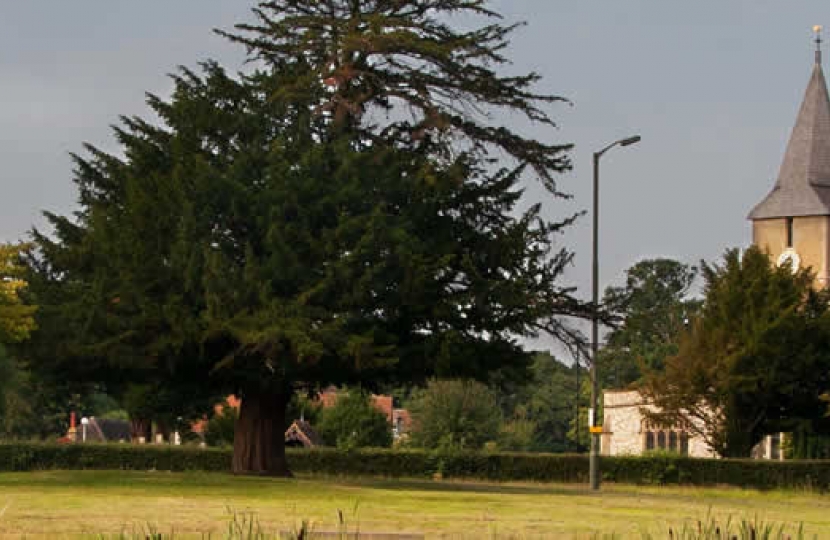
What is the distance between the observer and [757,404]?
63062mm

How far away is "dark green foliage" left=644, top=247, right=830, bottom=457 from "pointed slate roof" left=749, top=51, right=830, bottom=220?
2561 centimetres

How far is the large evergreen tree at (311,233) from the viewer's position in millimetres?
35562

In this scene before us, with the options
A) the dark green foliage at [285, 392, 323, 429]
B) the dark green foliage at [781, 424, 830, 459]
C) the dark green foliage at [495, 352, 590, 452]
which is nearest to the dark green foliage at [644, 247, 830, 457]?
the dark green foliage at [781, 424, 830, 459]

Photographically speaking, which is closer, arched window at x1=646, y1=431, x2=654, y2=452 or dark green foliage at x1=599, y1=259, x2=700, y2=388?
arched window at x1=646, y1=431, x2=654, y2=452

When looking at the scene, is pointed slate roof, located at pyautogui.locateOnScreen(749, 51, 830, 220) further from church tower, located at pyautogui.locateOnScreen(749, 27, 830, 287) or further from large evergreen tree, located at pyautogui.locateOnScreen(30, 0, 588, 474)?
large evergreen tree, located at pyautogui.locateOnScreen(30, 0, 588, 474)

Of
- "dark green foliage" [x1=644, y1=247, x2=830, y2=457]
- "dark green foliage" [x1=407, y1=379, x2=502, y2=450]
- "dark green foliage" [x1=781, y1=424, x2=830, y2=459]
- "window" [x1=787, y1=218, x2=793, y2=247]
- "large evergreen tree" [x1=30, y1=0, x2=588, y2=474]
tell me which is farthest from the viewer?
"window" [x1=787, y1=218, x2=793, y2=247]

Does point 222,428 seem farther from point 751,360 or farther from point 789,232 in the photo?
point 789,232

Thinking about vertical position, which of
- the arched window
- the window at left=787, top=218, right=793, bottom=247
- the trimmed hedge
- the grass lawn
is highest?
the window at left=787, top=218, right=793, bottom=247

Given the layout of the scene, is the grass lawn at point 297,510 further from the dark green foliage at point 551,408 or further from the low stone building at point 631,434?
the dark green foliage at point 551,408

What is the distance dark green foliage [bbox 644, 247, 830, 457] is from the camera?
2416 inches

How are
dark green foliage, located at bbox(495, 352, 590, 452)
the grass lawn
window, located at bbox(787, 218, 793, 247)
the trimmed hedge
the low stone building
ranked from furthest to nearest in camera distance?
dark green foliage, located at bbox(495, 352, 590, 452)
window, located at bbox(787, 218, 793, 247)
the low stone building
the trimmed hedge
the grass lawn

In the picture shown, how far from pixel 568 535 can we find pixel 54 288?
21.6 metres

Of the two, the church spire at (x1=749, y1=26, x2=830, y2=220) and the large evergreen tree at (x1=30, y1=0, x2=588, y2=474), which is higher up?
the church spire at (x1=749, y1=26, x2=830, y2=220)

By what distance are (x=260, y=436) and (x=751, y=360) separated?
2784cm
